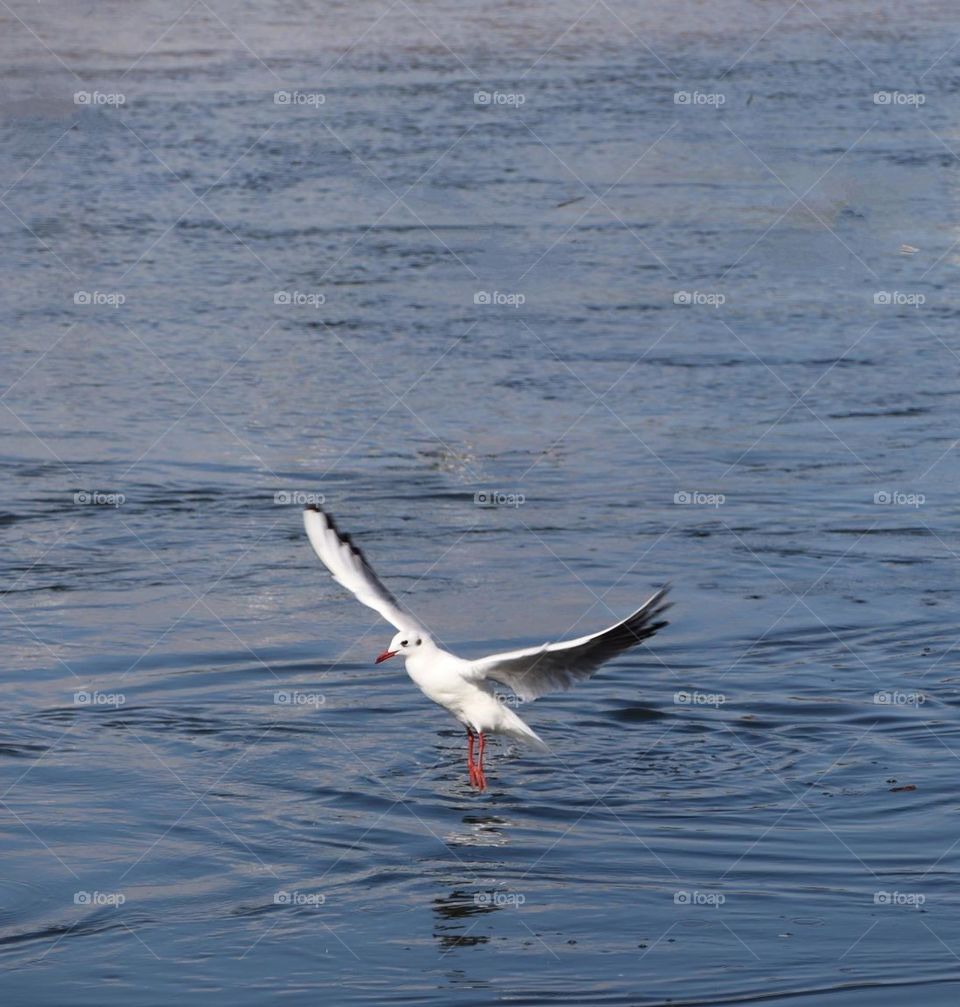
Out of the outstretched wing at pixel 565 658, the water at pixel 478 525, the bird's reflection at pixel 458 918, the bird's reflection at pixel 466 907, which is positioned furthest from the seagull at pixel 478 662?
the bird's reflection at pixel 458 918

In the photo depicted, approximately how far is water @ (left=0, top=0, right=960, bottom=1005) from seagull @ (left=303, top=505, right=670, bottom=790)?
13.5 inches

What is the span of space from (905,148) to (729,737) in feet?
45.8

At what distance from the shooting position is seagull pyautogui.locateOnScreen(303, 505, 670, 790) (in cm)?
852

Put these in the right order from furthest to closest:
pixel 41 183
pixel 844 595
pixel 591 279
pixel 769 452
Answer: pixel 41 183 < pixel 591 279 < pixel 769 452 < pixel 844 595

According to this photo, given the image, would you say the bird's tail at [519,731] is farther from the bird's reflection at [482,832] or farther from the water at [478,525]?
the bird's reflection at [482,832]

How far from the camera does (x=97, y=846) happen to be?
8336mm

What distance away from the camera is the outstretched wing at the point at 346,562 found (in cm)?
958

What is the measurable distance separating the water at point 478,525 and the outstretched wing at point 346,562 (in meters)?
0.69

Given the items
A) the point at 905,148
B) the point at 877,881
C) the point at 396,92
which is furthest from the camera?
the point at 396,92

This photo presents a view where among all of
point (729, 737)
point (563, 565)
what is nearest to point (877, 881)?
point (729, 737)

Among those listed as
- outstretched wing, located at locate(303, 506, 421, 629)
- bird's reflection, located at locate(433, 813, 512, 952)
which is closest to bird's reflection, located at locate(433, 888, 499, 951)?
bird's reflection, located at locate(433, 813, 512, 952)

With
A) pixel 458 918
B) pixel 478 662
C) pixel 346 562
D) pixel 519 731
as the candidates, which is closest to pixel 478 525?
pixel 346 562

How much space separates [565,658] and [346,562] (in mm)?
1368

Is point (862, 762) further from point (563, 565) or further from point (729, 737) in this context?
point (563, 565)
